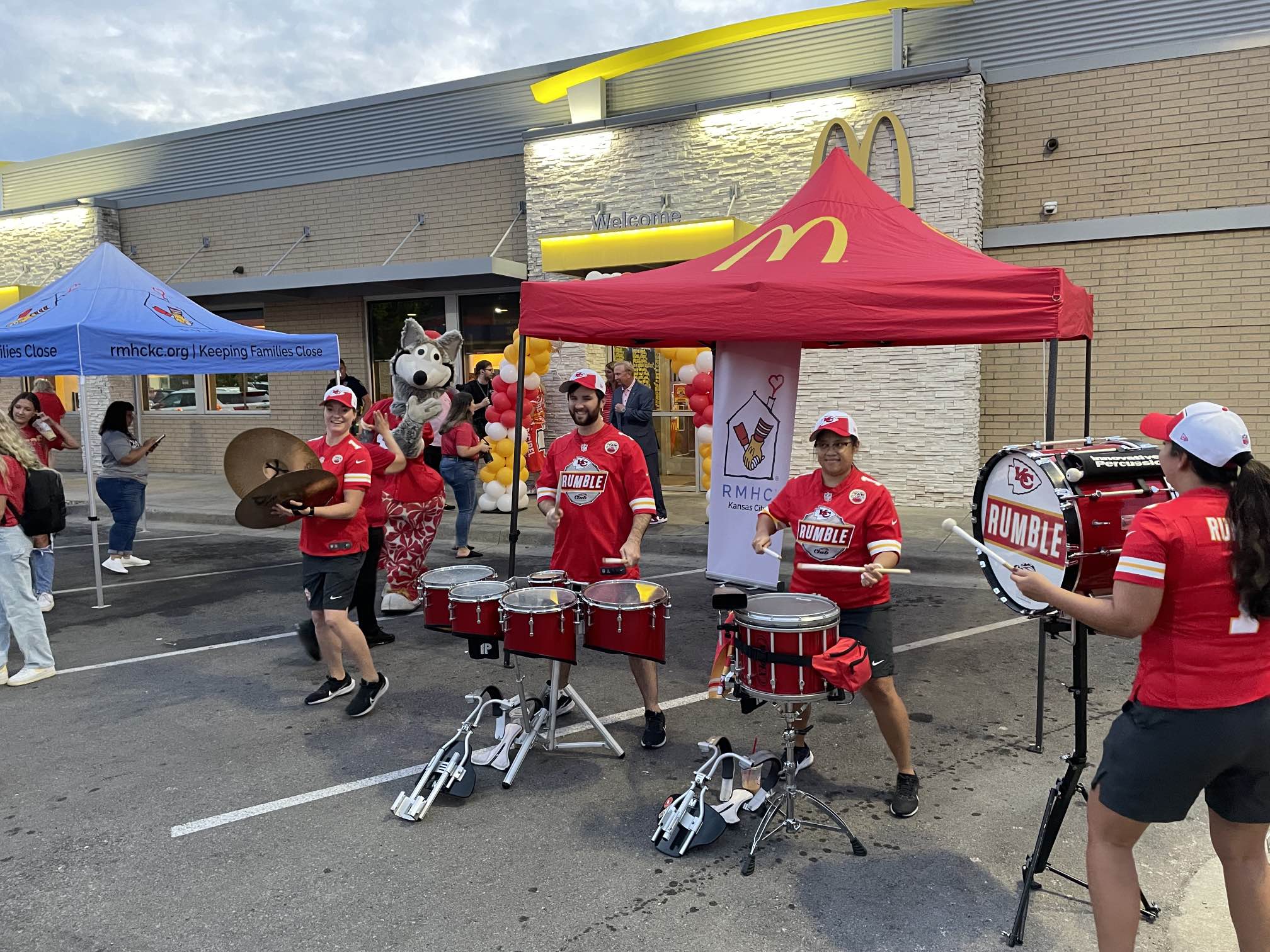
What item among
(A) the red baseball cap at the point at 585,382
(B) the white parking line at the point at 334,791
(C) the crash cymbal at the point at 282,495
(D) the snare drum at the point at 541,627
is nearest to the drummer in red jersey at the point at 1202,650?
(D) the snare drum at the point at 541,627

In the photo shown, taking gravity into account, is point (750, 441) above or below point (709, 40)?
below

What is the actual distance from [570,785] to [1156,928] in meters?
2.45

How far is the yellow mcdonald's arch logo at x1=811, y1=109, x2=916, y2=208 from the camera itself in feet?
36.3

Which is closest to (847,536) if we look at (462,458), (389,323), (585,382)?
(585,382)

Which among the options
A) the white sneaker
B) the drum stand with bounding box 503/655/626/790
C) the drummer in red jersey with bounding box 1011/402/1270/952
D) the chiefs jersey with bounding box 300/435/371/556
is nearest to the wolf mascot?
the chiefs jersey with bounding box 300/435/371/556

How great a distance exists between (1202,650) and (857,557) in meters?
1.68

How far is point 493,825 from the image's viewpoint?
3.93 meters

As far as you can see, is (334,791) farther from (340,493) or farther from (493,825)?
(340,493)

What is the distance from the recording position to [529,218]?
44.5ft

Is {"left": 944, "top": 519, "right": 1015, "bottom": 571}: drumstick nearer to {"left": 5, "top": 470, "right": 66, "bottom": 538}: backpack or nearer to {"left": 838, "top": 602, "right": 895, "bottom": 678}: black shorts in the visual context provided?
{"left": 838, "top": 602, "right": 895, "bottom": 678}: black shorts

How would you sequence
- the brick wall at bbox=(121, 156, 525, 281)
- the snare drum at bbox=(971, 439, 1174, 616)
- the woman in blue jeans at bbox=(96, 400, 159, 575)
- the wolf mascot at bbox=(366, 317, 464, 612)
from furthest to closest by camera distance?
the brick wall at bbox=(121, 156, 525, 281), the woman in blue jeans at bbox=(96, 400, 159, 575), the wolf mascot at bbox=(366, 317, 464, 612), the snare drum at bbox=(971, 439, 1174, 616)

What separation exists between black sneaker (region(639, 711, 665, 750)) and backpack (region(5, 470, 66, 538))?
4025 millimetres

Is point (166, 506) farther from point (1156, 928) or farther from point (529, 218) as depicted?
point (1156, 928)

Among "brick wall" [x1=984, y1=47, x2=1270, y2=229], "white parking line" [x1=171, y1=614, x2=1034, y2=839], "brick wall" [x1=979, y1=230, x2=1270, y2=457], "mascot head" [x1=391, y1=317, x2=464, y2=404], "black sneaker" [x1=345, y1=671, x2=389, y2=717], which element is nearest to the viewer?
"white parking line" [x1=171, y1=614, x2=1034, y2=839]
